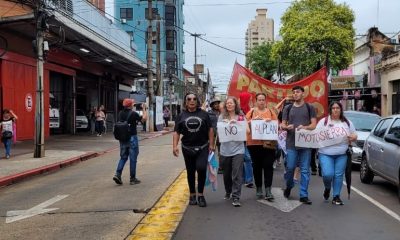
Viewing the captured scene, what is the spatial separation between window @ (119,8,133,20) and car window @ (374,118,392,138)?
68.2 m

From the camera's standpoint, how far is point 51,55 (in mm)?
26953

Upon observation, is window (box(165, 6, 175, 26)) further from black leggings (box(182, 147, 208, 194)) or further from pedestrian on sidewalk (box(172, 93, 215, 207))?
black leggings (box(182, 147, 208, 194))

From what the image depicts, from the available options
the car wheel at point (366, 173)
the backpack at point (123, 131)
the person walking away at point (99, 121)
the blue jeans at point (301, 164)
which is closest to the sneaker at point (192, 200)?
the blue jeans at point (301, 164)

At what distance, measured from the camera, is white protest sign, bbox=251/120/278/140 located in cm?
855

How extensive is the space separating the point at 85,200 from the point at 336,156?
4230 millimetres

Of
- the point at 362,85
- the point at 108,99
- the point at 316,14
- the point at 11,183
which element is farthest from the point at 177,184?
the point at 362,85

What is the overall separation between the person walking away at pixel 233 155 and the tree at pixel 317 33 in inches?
1372

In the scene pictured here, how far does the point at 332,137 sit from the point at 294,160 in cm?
70

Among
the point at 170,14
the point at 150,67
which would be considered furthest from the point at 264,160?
the point at 170,14

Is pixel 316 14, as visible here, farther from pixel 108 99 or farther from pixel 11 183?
pixel 11 183

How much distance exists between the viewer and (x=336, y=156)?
859 centimetres

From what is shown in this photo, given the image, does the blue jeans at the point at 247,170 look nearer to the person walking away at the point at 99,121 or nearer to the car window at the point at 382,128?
the car window at the point at 382,128

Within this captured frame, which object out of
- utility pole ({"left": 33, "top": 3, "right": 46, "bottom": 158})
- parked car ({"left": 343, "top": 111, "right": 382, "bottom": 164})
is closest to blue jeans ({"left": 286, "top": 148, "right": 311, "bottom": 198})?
parked car ({"left": 343, "top": 111, "right": 382, "bottom": 164})

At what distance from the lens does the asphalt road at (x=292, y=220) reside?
6.73 m
